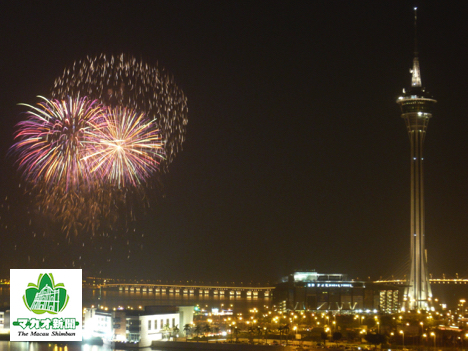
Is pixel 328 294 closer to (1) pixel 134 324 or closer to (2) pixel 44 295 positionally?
(1) pixel 134 324

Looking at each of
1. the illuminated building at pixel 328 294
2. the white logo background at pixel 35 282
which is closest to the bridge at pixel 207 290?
the illuminated building at pixel 328 294

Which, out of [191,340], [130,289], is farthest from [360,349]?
[130,289]

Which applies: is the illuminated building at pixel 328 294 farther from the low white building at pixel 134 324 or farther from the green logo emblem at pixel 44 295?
the green logo emblem at pixel 44 295

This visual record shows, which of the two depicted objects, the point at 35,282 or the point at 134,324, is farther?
the point at 134,324

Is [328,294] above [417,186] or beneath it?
beneath

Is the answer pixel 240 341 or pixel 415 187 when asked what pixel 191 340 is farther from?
pixel 415 187

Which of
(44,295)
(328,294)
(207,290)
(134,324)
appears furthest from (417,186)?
(207,290)
